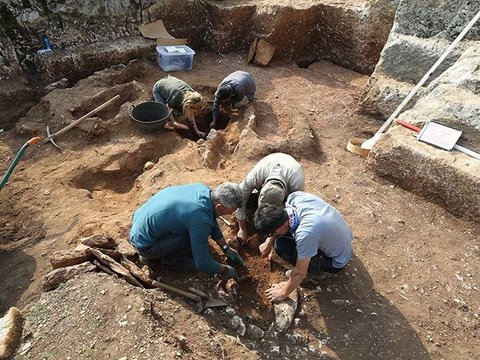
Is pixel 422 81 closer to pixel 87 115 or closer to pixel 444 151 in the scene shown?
pixel 444 151

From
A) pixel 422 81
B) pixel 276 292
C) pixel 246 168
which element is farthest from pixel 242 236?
pixel 422 81

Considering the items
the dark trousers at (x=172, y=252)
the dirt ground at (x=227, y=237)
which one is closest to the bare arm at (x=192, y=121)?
the dirt ground at (x=227, y=237)

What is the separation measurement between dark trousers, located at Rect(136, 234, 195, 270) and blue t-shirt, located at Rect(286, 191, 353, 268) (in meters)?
1.11

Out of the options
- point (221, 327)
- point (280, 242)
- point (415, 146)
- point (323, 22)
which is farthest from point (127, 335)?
point (323, 22)

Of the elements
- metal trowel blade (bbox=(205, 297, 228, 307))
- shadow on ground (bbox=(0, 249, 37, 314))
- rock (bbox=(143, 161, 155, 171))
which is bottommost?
shadow on ground (bbox=(0, 249, 37, 314))

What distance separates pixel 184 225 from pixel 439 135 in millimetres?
3776

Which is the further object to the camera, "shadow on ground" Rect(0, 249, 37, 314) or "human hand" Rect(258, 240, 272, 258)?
"human hand" Rect(258, 240, 272, 258)

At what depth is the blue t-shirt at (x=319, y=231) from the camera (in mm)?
3430

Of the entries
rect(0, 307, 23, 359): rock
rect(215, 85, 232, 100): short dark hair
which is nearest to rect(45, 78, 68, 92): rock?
rect(215, 85, 232, 100): short dark hair

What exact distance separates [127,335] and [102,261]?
900 millimetres

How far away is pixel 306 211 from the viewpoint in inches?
141

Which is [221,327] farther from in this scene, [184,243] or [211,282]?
[184,243]

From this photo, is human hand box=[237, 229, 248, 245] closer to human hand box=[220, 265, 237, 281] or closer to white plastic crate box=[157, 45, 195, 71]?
human hand box=[220, 265, 237, 281]

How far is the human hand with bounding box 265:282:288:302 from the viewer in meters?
3.79
